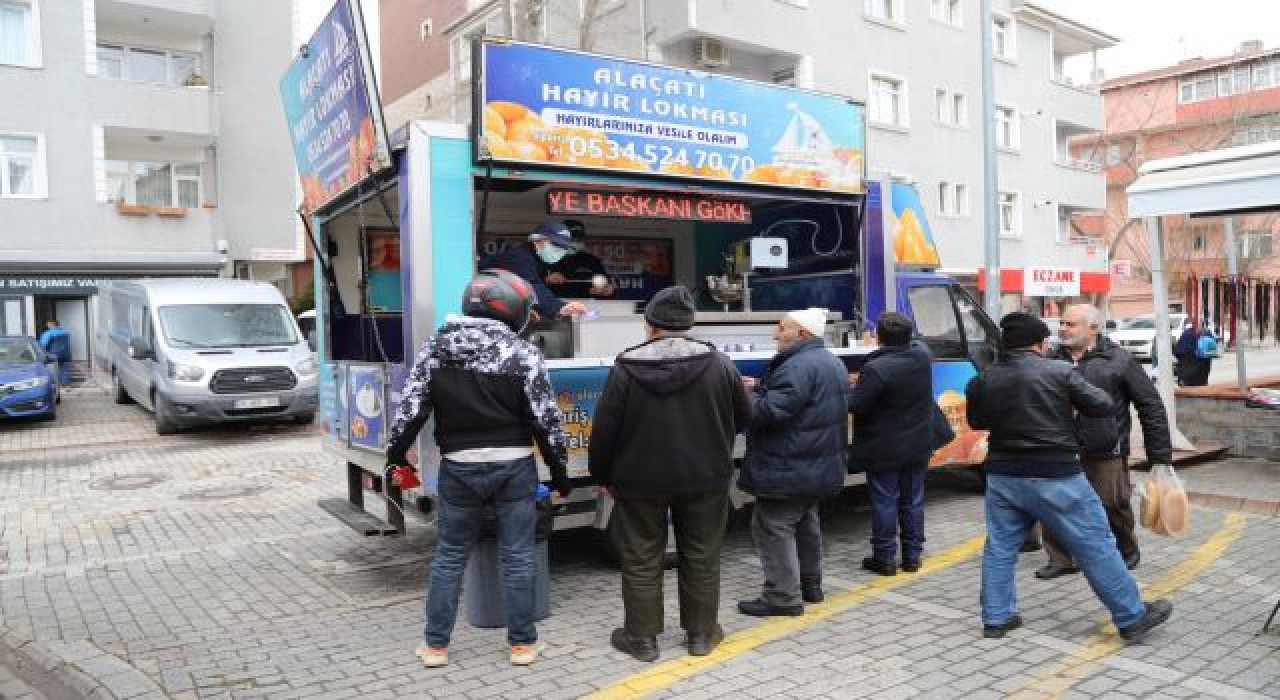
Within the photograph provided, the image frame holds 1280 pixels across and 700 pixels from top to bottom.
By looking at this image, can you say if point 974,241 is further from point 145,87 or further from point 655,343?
point 655,343

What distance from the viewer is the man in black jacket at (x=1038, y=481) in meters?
4.32

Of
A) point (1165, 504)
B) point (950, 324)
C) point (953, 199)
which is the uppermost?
point (953, 199)

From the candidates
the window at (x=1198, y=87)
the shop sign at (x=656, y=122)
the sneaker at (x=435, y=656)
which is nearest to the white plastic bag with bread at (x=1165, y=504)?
the shop sign at (x=656, y=122)

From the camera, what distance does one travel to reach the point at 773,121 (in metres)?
6.32

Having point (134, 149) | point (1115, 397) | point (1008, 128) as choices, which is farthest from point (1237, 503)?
point (134, 149)

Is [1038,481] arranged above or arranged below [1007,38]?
below

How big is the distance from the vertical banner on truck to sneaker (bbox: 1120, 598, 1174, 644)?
449cm

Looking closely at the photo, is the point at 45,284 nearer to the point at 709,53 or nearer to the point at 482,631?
the point at 709,53

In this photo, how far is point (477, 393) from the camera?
4.10 metres

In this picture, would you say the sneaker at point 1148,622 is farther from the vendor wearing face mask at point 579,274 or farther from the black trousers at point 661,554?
the vendor wearing face mask at point 579,274

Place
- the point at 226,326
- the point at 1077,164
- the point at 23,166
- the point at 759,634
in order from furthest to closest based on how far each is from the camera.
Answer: the point at 1077,164 < the point at 23,166 < the point at 226,326 < the point at 759,634

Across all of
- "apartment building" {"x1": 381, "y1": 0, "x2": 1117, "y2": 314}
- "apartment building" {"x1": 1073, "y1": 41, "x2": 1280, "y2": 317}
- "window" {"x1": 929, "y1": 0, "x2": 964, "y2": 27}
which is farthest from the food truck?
"apartment building" {"x1": 1073, "y1": 41, "x2": 1280, "y2": 317}

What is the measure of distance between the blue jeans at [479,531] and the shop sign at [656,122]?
1925mm

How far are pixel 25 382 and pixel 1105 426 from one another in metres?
14.8
